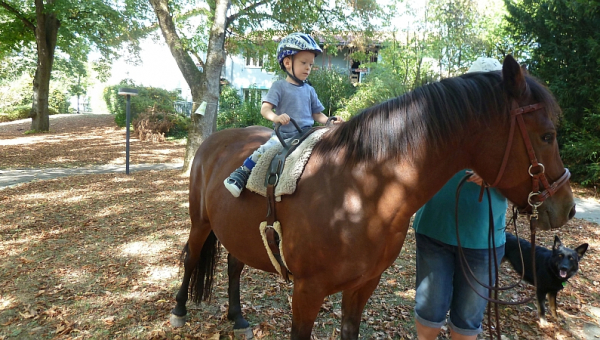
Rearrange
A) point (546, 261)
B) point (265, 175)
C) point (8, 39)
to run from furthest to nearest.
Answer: point (8, 39), point (546, 261), point (265, 175)

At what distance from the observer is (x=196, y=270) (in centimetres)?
338

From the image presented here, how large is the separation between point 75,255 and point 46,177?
611cm

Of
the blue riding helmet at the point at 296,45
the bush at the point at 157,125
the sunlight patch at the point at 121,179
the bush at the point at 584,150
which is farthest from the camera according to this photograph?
the bush at the point at 157,125

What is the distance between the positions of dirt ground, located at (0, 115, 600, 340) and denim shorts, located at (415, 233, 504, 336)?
1109 mm

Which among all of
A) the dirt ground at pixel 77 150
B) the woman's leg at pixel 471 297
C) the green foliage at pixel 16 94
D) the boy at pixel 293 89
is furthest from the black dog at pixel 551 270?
the green foliage at pixel 16 94

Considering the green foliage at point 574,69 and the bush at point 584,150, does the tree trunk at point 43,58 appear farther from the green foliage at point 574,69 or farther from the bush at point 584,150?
the bush at point 584,150

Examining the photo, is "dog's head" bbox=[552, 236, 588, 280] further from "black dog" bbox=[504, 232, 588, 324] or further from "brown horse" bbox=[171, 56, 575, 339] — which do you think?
"brown horse" bbox=[171, 56, 575, 339]

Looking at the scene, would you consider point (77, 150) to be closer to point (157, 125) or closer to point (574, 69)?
point (157, 125)

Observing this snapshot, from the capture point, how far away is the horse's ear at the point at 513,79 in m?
1.53

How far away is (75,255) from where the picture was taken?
15.5 ft

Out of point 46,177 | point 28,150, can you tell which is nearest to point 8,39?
point 28,150

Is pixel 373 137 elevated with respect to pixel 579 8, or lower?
lower

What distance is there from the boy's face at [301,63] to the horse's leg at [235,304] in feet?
5.94

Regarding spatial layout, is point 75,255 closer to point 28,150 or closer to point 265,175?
point 265,175
